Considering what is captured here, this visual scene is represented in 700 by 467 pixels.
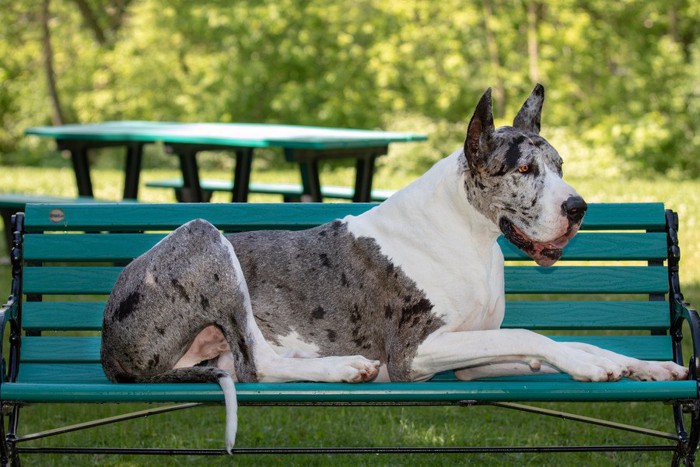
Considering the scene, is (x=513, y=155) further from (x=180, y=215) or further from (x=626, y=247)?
(x=180, y=215)

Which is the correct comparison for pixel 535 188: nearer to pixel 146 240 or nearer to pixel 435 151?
pixel 146 240

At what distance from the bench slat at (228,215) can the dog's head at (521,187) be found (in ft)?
3.05

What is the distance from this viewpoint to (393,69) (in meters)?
22.0

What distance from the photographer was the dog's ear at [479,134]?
3.67m

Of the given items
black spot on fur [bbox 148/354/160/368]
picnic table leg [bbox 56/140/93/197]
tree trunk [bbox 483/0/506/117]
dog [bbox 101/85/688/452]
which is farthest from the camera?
tree trunk [bbox 483/0/506/117]

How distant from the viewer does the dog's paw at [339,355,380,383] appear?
147 inches

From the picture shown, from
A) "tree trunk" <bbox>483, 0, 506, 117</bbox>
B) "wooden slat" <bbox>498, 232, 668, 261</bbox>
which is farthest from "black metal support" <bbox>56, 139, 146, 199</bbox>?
"tree trunk" <bbox>483, 0, 506, 117</bbox>

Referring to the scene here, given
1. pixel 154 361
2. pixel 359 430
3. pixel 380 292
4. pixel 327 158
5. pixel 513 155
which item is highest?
pixel 513 155

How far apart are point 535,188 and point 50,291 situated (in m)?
2.08

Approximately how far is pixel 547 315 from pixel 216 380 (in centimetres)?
149

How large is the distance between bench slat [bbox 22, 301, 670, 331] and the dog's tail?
0.74m

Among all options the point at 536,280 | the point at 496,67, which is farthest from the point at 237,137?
the point at 496,67

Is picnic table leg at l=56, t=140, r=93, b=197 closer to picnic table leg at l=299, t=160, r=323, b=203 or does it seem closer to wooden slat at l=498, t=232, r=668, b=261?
picnic table leg at l=299, t=160, r=323, b=203

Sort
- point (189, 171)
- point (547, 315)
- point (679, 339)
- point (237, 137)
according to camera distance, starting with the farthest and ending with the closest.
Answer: point (189, 171)
point (237, 137)
point (547, 315)
point (679, 339)
